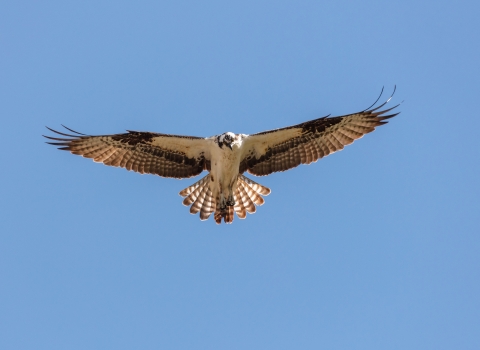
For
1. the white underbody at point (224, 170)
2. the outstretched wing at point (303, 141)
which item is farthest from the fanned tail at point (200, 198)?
the outstretched wing at point (303, 141)

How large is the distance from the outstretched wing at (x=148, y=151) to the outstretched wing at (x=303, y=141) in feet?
3.23

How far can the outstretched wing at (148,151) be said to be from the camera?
1986cm

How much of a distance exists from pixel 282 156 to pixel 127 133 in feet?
10.2

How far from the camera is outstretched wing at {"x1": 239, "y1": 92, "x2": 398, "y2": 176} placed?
65.1 ft

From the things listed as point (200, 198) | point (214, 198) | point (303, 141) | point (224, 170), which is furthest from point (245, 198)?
point (303, 141)

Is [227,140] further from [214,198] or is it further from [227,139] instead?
[214,198]

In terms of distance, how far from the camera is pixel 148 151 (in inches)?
794

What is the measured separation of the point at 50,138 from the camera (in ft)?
64.0

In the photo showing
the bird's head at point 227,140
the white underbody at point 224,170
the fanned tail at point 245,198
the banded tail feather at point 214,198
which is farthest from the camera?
the banded tail feather at point 214,198

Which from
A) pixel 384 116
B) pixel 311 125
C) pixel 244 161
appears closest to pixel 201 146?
pixel 244 161

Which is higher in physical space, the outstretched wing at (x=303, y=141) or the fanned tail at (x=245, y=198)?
the outstretched wing at (x=303, y=141)

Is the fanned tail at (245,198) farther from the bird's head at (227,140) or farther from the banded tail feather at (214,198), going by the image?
the bird's head at (227,140)

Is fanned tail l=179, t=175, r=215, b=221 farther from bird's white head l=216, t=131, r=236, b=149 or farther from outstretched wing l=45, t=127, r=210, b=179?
bird's white head l=216, t=131, r=236, b=149

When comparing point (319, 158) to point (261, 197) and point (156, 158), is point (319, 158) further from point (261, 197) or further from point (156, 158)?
point (156, 158)
